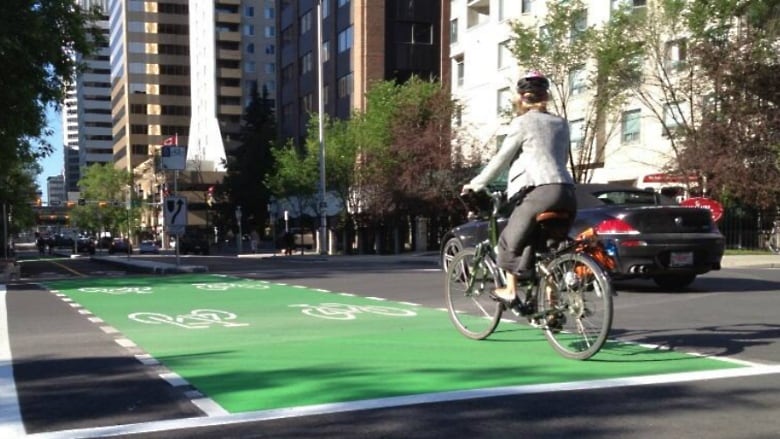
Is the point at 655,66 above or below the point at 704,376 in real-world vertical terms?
above

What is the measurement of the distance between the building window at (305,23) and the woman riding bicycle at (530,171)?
58.1 meters

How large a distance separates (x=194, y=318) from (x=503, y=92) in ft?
117

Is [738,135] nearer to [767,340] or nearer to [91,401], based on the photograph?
[767,340]

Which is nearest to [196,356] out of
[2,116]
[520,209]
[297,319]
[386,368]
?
[386,368]

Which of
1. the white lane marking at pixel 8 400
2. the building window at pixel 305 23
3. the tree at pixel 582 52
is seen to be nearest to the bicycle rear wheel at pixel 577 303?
the white lane marking at pixel 8 400

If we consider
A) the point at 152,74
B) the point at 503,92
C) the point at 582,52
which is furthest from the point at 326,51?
the point at 152,74

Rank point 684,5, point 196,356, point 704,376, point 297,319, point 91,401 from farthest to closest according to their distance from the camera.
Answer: point 684,5 < point 297,319 < point 196,356 < point 704,376 < point 91,401

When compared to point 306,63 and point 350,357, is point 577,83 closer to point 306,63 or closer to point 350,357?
point 350,357

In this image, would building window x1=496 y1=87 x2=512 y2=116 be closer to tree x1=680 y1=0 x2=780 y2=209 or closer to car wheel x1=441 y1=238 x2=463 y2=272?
tree x1=680 y1=0 x2=780 y2=209

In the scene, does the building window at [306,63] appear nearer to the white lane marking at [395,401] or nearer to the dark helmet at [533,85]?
the dark helmet at [533,85]

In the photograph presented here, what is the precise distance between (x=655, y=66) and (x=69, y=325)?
2584cm

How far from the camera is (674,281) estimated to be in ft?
38.6

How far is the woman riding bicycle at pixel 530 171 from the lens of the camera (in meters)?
5.55

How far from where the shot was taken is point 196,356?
6289 millimetres
